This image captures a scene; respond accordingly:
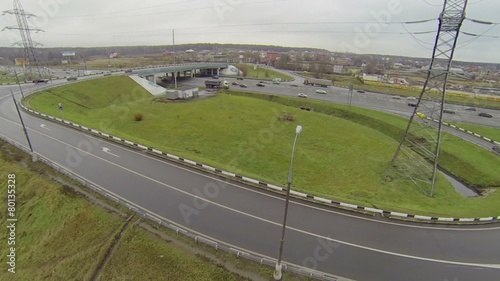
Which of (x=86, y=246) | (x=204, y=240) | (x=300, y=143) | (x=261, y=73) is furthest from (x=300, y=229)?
(x=261, y=73)

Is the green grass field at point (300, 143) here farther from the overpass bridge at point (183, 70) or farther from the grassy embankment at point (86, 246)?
the overpass bridge at point (183, 70)

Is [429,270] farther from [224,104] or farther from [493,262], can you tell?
[224,104]

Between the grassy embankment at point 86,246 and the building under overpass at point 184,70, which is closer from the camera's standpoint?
the grassy embankment at point 86,246

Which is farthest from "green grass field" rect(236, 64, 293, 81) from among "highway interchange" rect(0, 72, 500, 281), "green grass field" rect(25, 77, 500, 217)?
"highway interchange" rect(0, 72, 500, 281)

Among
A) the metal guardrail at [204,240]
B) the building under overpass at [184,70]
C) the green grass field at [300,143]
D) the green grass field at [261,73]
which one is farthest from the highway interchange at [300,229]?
the green grass field at [261,73]

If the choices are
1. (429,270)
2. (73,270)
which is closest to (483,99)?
(429,270)

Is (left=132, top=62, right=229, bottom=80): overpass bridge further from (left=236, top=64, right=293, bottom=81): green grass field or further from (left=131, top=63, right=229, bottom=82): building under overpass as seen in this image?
(left=236, top=64, right=293, bottom=81): green grass field

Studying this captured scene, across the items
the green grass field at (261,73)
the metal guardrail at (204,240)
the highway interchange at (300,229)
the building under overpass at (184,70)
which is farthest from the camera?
the green grass field at (261,73)
